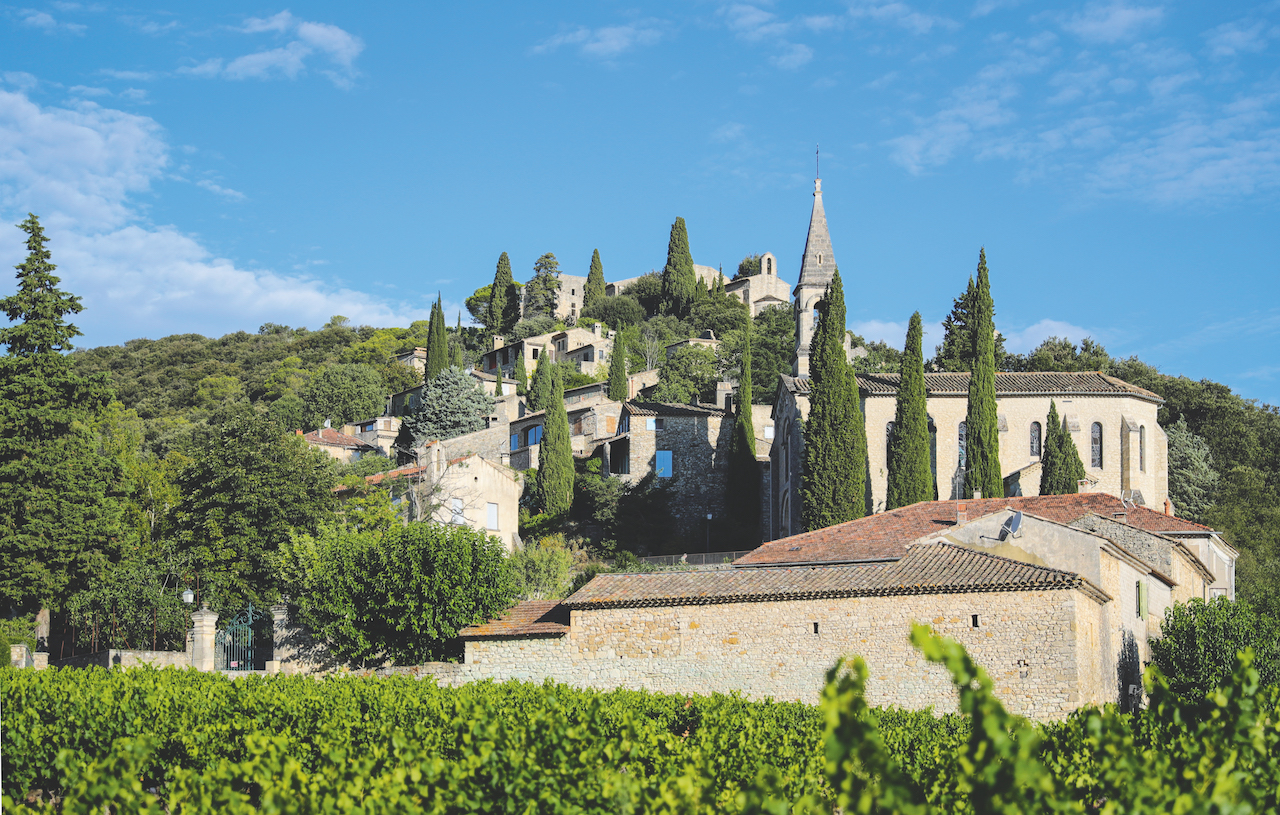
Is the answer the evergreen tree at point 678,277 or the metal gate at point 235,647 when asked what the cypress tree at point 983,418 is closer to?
the metal gate at point 235,647

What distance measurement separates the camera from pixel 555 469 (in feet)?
176

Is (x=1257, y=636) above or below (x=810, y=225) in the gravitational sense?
below

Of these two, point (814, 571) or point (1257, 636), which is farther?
point (1257, 636)

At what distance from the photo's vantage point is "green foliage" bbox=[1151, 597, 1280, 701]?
89.8 feet

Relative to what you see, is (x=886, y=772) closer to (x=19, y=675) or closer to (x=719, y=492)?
(x=19, y=675)

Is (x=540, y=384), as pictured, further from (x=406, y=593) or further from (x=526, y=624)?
(x=526, y=624)

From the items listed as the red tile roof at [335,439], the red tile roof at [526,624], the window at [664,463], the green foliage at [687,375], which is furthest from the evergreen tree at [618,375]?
the red tile roof at [526,624]

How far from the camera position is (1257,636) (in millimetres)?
28047

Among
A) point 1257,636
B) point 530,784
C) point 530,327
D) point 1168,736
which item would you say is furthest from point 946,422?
point 530,327

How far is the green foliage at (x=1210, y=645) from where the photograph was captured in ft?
89.8

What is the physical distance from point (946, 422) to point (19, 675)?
129 feet

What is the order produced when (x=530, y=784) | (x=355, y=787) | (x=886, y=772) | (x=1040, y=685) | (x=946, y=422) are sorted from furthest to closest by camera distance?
(x=946, y=422)
(x=1040, y=685)
(x=530, y=784)
(x=355, y=787)
(x=886, y=772)

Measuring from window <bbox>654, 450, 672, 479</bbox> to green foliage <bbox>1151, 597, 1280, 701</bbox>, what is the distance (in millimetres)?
29575

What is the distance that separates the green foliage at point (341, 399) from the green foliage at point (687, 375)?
2221cm
